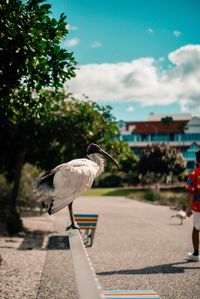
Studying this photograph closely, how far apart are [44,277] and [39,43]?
15.9ft

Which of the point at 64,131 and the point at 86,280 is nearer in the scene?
the point at 86,280

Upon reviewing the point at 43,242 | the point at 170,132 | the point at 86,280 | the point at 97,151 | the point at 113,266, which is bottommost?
the point at 43,242

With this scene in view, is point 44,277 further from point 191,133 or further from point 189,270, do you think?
point 191,133

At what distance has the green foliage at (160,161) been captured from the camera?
54.7 metres

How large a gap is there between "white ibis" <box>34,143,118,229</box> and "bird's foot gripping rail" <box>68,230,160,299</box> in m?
0.41

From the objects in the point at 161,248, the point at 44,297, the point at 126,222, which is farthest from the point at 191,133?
the point at 44,297

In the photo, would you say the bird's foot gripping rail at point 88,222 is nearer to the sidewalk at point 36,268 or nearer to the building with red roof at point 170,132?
the sidewalk at point 36,268

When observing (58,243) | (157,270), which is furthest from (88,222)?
(157,270)

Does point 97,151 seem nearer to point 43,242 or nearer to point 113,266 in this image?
point 113,266

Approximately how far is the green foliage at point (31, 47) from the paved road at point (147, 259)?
4115 millimetres

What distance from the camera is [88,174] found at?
455cm

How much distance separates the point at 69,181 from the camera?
458 cm

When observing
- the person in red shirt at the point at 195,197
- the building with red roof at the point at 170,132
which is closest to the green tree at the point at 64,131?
the person in red shirt at the point at 195,197

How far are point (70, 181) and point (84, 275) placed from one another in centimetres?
126
